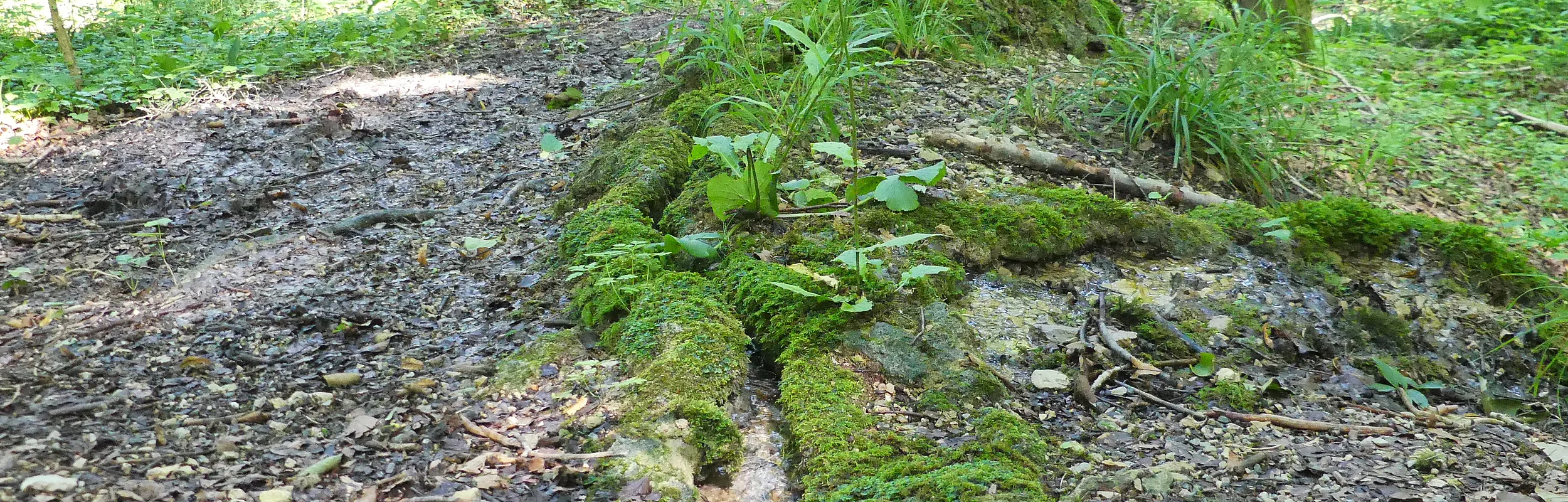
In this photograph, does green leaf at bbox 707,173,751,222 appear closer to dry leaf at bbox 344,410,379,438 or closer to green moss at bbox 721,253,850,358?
green moss at bbox 721,253,850,358

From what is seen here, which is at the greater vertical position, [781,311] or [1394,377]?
[781,311]

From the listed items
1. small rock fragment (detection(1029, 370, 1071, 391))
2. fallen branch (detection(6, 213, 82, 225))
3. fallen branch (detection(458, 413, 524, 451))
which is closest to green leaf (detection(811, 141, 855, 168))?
small rock fragment (detection(1029, 370, 1071, 391))

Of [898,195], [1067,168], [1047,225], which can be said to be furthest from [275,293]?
[1067,168]

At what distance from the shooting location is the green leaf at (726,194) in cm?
264

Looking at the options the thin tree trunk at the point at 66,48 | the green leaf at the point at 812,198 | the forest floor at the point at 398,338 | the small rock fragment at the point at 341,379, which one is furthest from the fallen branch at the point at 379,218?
the thin tree trunk at the point at 66,48

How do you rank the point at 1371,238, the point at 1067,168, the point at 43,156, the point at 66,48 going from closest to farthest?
the point at 1371,238 < the point at 1067,168 < the point at 43,156 < the point at 66,48

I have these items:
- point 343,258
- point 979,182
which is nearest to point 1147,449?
point 979,182

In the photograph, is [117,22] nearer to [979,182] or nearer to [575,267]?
[575,267]

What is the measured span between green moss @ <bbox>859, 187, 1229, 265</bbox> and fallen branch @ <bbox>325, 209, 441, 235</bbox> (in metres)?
1.77

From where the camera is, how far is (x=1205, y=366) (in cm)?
222

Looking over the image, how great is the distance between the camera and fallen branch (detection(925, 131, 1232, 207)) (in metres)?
3.28

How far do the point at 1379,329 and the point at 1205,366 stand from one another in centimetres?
64

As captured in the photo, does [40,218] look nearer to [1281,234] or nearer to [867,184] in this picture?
[867,184]

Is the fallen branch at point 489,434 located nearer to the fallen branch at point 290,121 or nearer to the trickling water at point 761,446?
the trickling water at point 761,446
